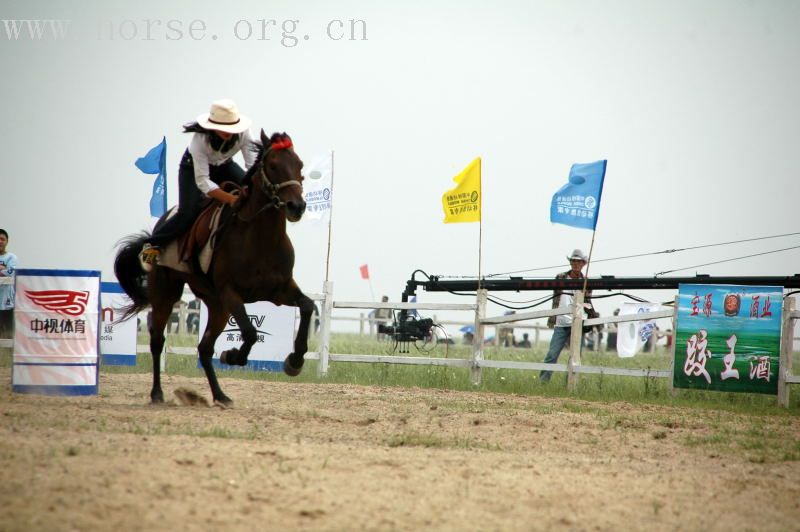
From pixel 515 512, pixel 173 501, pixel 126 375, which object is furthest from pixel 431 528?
pixel 126 375

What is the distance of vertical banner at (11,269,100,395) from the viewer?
10.7 meters

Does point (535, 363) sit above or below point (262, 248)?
below

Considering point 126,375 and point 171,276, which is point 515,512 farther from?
point 126,375

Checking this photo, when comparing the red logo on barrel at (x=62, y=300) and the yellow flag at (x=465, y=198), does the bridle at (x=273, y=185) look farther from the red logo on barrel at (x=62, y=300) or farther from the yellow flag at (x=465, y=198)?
the yellow flag at (x=465, y=198)

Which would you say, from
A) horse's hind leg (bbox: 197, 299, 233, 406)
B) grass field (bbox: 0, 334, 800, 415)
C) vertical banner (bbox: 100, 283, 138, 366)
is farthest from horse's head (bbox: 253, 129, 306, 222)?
vertical banner (bbox: 100, 283, 138, 366)

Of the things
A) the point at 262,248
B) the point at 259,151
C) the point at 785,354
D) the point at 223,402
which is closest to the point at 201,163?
the point at 259,151

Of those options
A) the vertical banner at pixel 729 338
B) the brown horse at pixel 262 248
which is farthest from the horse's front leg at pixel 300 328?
the vertical banner at pixel 729 338

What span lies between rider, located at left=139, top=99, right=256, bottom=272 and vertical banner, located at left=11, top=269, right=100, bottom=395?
39.5 inches

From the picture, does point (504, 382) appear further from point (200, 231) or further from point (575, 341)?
point (200, 231)

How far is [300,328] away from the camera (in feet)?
31.5

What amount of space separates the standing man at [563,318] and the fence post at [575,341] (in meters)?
0.66

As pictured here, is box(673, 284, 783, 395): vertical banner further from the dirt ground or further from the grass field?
the dirt ground

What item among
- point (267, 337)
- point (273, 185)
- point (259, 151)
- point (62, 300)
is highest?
point (259, 151)

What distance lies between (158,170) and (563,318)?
842cm
